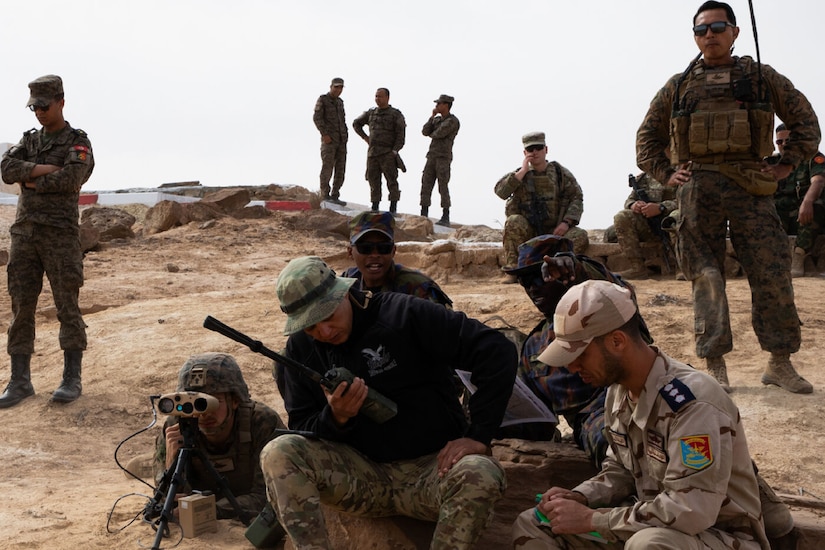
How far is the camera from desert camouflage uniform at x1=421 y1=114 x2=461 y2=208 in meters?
14.5

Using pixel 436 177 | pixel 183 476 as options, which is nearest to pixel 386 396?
pixel 183 476

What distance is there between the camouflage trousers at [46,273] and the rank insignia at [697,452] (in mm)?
5269

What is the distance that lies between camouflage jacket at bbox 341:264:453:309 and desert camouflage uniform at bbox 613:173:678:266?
519 cm

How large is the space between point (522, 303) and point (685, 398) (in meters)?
5.79

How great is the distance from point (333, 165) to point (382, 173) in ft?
4.75

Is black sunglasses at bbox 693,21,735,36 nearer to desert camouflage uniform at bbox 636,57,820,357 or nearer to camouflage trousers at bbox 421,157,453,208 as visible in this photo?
desert camouflage uniform at bbox 636,57,820,357

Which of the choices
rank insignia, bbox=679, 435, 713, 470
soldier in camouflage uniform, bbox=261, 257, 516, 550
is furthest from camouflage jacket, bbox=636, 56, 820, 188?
rank insignia, bbox=679, 435, 713, 470

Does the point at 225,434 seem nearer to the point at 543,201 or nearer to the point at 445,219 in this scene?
the point at 543,201

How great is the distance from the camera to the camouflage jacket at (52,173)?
6.37 m

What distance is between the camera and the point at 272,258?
1285 cm

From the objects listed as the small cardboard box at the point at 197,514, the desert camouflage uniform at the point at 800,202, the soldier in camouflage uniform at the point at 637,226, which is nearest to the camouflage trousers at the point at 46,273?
the small cardboard box at the point at 197,514

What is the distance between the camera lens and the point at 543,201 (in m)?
9.05

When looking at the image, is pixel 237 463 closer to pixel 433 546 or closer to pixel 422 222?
pixel 433 546

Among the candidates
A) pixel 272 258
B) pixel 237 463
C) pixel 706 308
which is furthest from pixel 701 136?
pixel 272 258
